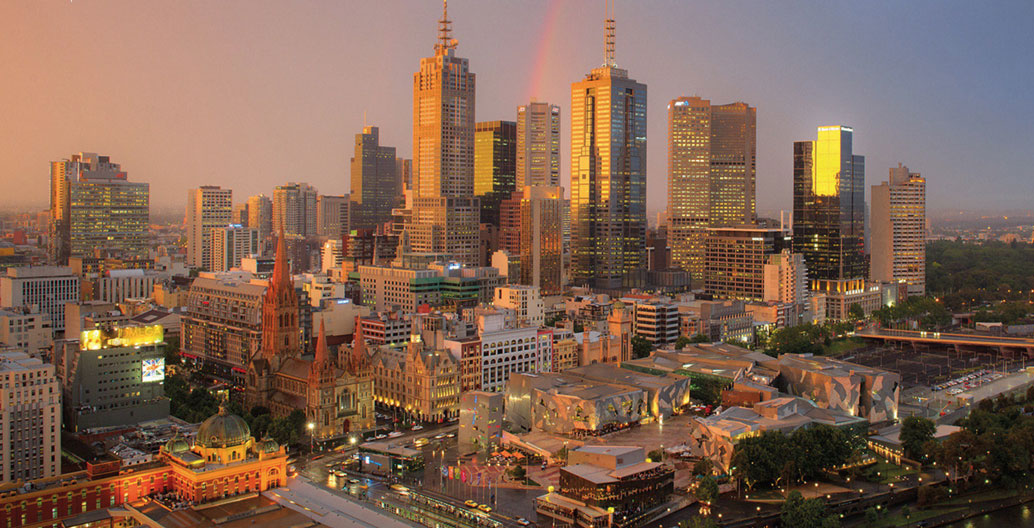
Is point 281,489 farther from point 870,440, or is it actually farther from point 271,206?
point 271,206

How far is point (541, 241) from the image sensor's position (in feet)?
346

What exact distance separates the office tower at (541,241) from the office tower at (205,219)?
168 ft

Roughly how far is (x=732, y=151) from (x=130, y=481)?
360ft

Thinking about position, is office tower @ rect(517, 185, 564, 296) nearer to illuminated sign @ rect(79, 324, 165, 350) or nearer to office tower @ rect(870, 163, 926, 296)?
office tower @ rect(870, 163, 926, 296)

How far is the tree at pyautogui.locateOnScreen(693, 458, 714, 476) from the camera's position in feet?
138

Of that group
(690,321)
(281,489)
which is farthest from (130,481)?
(690,321)

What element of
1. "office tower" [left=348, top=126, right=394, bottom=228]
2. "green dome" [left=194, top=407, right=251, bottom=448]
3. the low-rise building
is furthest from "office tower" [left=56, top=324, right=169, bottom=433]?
"office tower" [left=348, top=126, right=394, bottom=228]

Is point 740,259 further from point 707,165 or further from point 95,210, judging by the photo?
point 95,210

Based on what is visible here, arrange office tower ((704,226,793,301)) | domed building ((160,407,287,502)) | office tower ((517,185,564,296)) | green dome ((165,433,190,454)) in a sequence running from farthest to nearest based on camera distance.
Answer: office tower ((517,185,564,296)) → office tower ((704,226,793,301)) → green dome ((165,433,190,454)) → domed building ((160,407,287,502))

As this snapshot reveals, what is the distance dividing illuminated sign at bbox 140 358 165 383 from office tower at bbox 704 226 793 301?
65.4 meters

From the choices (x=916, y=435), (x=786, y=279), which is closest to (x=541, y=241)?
(x=786, y=279)

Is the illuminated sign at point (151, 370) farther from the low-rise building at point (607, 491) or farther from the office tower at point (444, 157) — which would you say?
the office tower at point (444, 157)

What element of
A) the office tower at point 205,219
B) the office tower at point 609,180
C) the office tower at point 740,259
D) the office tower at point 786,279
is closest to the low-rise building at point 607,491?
the office tower at point 786,279

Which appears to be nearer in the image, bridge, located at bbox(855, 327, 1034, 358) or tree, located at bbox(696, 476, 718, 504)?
tree, located at bbox(696, 476, 718, 504)
